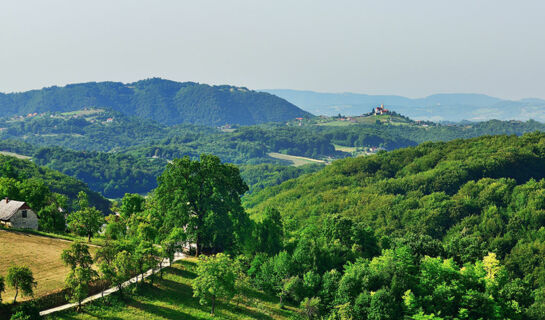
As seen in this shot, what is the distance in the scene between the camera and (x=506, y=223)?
110312 mm

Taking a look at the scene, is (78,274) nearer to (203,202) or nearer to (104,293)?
(104,293)

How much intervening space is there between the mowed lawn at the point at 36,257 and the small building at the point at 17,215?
449 cm

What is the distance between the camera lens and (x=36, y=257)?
53.8 metres

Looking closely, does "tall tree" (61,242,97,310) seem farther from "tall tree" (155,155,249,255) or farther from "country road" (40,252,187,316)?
"tall tree" (155,155,249,255)

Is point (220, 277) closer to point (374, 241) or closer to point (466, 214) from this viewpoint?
point (374, 241)

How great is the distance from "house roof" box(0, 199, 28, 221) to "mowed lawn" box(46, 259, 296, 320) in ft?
89.2

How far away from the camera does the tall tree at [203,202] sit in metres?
66.5

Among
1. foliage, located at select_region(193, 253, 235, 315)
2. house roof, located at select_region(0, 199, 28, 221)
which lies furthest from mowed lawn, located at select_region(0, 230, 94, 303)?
foliage, located at select_region(193, 253, 235, 315)

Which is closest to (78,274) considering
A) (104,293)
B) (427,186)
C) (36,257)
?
(104,293)

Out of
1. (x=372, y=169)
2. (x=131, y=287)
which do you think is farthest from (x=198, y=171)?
(x=372, y=169)

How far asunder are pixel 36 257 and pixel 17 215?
55.0 feet

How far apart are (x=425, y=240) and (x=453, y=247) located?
17.6 feet

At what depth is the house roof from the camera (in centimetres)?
6631

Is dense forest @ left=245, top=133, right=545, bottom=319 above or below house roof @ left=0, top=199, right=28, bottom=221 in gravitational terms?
below
